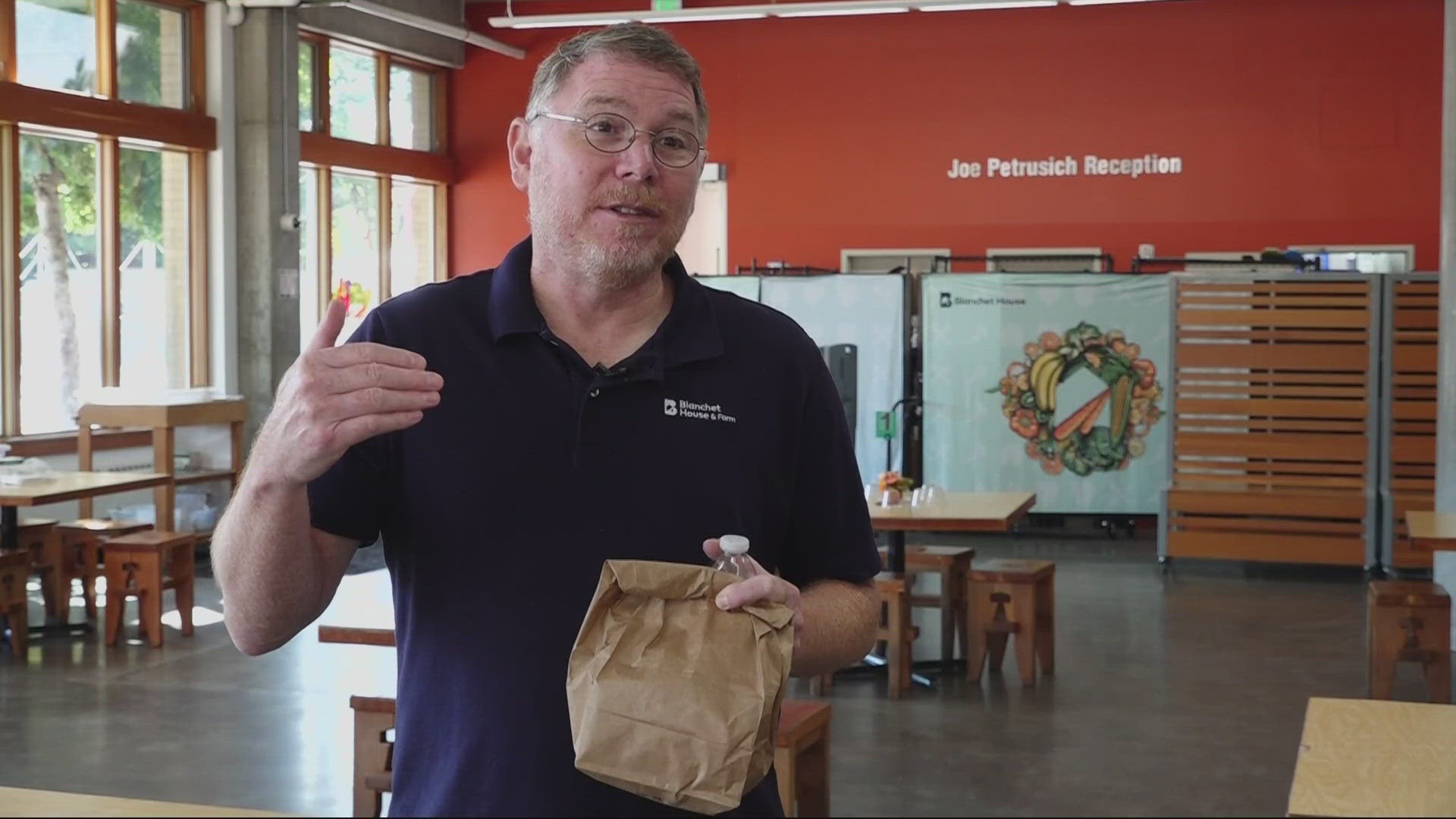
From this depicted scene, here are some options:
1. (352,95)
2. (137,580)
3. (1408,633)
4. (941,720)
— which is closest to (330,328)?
(941,720)

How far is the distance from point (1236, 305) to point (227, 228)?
7036 millimetres

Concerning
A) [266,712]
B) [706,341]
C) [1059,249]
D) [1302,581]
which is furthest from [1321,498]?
A: [706,341]

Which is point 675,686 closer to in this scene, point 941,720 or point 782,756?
point 782,756

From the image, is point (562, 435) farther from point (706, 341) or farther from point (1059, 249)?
point (1059, 249)

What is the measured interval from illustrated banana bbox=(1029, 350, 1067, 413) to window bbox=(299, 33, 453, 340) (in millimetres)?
5299

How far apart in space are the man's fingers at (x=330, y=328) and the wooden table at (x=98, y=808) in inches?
19.4

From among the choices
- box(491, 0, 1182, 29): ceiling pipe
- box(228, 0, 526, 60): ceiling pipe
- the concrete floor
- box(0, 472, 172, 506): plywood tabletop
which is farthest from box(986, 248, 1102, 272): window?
box(0, 472, 172, 506): plywood tabletop

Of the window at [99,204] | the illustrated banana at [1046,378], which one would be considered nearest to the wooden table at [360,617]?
the window at [99,204]

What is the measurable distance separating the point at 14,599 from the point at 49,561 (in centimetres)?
74

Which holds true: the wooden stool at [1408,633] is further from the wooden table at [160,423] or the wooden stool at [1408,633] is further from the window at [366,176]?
the window at [366,176]

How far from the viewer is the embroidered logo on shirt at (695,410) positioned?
6.37ft

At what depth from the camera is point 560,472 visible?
188 cm

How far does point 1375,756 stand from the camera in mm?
2619

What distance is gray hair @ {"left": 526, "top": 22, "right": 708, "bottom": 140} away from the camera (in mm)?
1965
